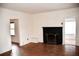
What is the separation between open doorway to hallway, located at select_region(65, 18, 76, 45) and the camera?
5418mm

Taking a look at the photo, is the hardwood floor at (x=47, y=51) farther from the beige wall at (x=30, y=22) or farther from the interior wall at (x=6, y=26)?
the beige wall at (x=30, y=22)

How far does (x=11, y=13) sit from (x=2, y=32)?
116cm

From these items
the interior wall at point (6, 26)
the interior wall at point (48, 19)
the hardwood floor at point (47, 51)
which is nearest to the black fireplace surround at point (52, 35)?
the interior wall at point (48, 19)

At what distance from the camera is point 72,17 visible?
539 centimetres

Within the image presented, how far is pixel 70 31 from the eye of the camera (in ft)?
18.5

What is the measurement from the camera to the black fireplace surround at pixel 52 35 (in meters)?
5.81

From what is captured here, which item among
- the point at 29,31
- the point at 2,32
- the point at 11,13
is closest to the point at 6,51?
the point at 2,32

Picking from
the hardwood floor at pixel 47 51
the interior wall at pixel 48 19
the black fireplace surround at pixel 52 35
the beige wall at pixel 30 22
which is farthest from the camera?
the black fireplace surround at pixel 52 35

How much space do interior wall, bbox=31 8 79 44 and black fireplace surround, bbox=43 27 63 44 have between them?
217 mm

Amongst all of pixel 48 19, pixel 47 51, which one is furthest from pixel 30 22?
pixel 47 51

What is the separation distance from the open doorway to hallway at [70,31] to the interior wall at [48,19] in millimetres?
299

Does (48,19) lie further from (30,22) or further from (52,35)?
(30,22)

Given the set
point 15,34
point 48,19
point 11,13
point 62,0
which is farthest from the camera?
point 15,34

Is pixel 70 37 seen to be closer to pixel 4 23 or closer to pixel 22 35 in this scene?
pixel 22 35
